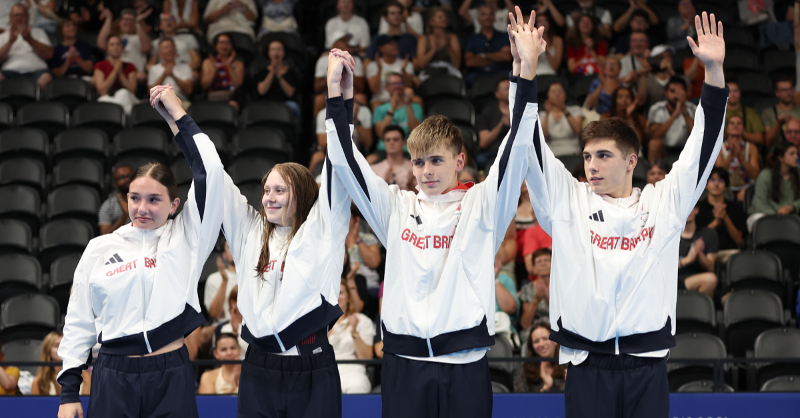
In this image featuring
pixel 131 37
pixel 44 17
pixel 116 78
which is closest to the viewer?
pixel 116 78

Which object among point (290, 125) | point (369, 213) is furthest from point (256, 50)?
point (369, 213)

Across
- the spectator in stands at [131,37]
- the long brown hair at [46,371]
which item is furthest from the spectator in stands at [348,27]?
the long brown hair at [46,371]

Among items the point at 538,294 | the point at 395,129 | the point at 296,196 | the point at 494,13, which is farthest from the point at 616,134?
the point at 494,13

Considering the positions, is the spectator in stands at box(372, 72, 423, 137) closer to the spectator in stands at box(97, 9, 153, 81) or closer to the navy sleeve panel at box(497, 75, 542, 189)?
the spectator in stands at box(97, 9, 153, 81)

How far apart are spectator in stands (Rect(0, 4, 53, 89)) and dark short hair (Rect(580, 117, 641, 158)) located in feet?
26.2

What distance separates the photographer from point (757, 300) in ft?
22.0

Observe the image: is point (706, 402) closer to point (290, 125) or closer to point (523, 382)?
point (523, 382)

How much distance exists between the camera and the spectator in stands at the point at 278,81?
9.62 m

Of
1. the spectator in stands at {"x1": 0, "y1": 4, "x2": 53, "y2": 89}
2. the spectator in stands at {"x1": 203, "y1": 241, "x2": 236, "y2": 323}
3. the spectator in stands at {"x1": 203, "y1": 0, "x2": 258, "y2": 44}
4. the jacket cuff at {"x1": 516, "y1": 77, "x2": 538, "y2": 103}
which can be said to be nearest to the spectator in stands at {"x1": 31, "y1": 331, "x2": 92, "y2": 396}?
the spectator in stands at {"x1": 203, "y1": 241, "x2": 236, "y2": 323}

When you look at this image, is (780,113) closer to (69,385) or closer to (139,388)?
(139,388)

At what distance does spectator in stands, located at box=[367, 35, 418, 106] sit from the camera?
9.49 m

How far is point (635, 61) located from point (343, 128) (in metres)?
6.45

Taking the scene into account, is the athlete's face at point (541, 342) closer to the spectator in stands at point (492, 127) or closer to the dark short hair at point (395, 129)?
the spectator in stands at point (492, 127)

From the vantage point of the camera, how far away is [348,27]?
33.9 feet
